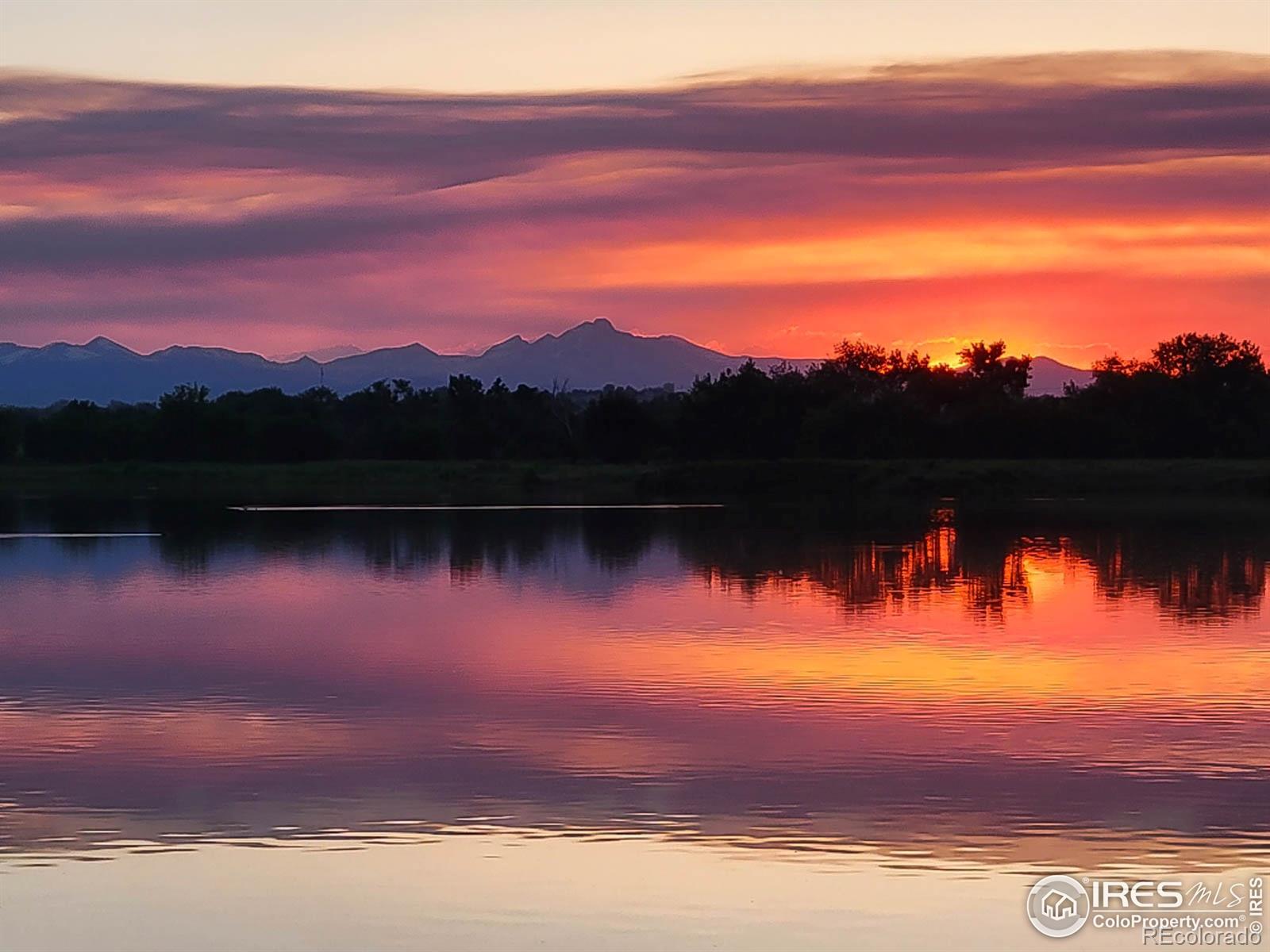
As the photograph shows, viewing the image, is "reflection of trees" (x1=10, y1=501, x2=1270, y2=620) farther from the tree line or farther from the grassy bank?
the tree line

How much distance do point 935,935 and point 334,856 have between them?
3.07 meters

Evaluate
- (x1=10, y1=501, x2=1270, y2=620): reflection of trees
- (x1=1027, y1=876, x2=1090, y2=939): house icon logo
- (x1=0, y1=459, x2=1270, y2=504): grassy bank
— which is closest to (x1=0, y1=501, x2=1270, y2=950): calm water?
(x1=1027, y1=876, x2=1090, y2=939): house icon logo

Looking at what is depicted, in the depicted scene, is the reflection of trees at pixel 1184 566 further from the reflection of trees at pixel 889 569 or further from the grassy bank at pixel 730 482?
the grassy bank at pixel 730 482

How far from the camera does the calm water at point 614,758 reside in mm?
8734

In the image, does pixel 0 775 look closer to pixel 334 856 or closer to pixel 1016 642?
pixel 334 856

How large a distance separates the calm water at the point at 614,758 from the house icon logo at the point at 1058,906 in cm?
10

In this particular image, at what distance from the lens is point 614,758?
1188 cm

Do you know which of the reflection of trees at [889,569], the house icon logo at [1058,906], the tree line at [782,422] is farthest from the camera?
the tree line at [782,422]

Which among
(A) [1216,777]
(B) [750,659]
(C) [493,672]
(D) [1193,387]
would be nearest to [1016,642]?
(B) [750,659]

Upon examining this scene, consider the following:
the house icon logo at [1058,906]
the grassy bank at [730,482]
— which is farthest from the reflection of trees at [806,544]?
the house icon logo at [1058,906]

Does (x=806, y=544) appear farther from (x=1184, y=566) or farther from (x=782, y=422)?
(x=782, y=422)

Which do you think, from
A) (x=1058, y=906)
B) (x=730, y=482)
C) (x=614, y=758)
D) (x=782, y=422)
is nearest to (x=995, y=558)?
(x=614, y=758)

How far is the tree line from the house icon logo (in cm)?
5903

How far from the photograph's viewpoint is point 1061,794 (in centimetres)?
1070
